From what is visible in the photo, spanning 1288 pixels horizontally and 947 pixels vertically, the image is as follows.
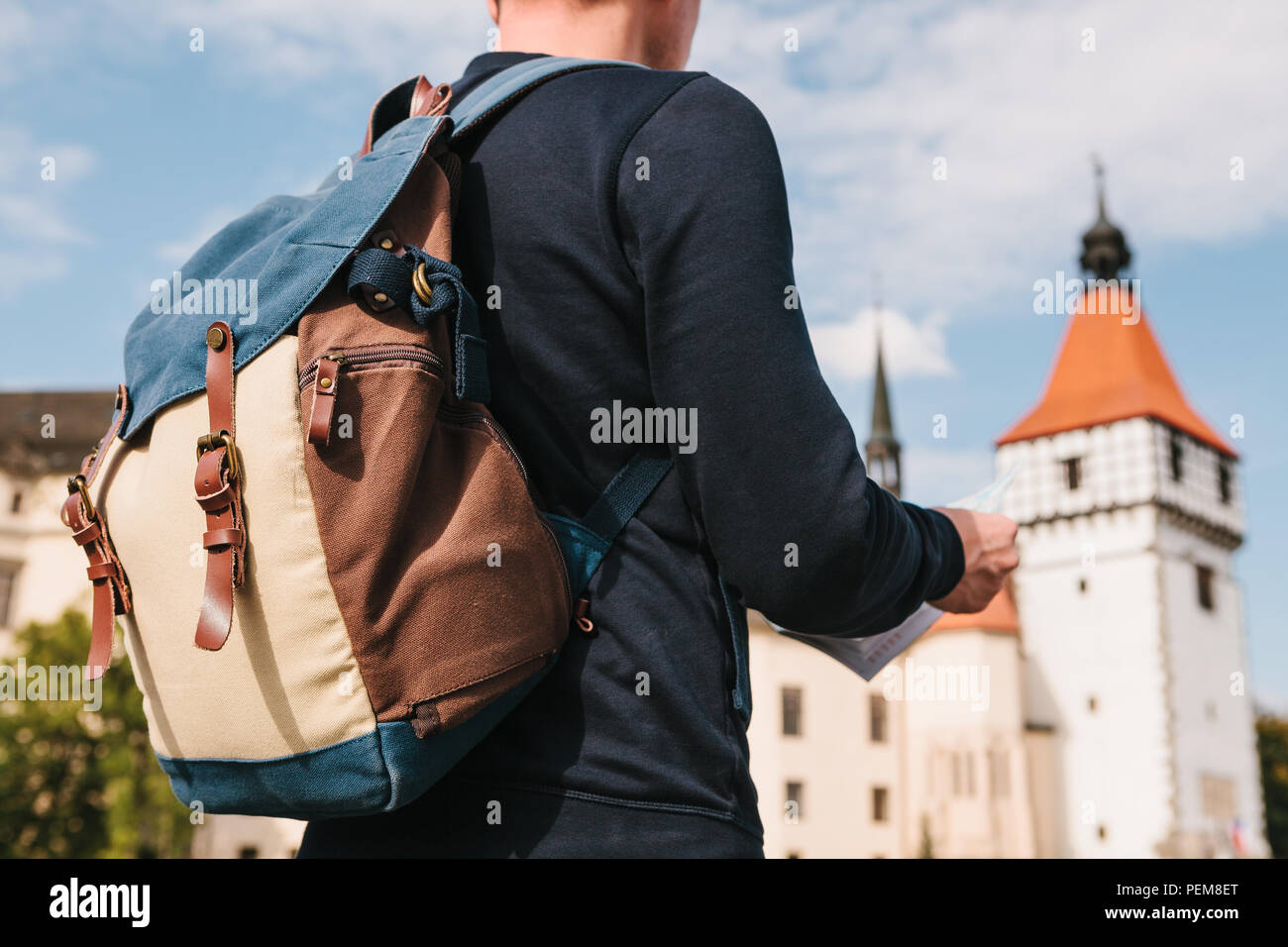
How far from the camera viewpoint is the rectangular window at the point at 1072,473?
158 feet

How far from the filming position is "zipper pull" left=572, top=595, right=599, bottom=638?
4.79 feet

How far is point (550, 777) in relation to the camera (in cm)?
141

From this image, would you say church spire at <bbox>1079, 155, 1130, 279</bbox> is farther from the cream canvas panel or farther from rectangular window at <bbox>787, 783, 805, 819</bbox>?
the cream canvas panel

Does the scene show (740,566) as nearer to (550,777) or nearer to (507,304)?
(550,777)

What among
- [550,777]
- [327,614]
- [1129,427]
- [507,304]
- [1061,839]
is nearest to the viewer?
[327,614]

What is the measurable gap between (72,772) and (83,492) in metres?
30.8

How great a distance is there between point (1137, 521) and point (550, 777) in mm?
48071

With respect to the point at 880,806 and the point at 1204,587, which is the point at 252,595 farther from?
the point at 1204,587

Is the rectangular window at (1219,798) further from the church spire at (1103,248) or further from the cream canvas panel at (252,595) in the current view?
the cream canvas panel at (252,595)

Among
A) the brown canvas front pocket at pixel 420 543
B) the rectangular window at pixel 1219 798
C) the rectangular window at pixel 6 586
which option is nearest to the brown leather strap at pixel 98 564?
the brown canvas front pocket at pixel 420 543

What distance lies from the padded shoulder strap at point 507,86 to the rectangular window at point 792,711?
135 feet

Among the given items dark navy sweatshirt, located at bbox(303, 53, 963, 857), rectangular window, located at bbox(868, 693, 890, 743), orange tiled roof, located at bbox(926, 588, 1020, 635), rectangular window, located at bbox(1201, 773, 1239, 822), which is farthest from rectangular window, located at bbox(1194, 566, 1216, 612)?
dark navy sweatshirt, located at bbox(303, 53, 963, 857)

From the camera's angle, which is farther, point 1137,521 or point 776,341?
point 1137,521
